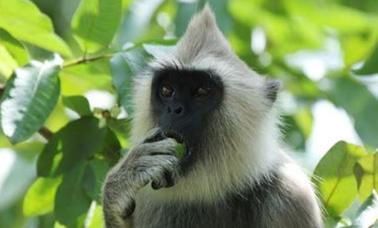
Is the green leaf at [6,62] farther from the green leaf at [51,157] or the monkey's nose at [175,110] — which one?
the monkey's nose at [175,110]

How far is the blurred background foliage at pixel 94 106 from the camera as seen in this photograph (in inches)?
203

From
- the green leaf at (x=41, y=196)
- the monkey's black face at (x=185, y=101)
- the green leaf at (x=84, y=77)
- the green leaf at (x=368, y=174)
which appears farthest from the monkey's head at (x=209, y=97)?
the green leaf at (x=368, y=174)

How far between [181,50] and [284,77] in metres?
2.09

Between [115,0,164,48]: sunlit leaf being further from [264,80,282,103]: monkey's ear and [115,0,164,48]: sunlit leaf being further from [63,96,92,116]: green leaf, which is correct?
[264,80,282,103]: monkey's ear

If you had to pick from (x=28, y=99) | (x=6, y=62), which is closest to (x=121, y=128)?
(x=6, y=62)

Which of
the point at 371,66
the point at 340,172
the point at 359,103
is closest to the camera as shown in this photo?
the point at 340,172

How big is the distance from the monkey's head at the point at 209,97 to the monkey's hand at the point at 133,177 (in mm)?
195

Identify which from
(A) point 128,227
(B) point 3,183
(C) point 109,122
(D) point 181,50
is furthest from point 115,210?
(B) point 3,183

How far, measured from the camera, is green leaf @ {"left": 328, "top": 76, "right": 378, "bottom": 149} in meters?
6.58

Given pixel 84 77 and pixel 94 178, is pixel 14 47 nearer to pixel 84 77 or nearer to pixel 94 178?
pixel 84 77

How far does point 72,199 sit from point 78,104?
20.2 inches

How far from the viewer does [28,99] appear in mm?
5082

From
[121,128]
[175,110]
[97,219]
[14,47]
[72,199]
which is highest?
[14,47]

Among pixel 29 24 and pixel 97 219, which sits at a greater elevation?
pixel 29 24
